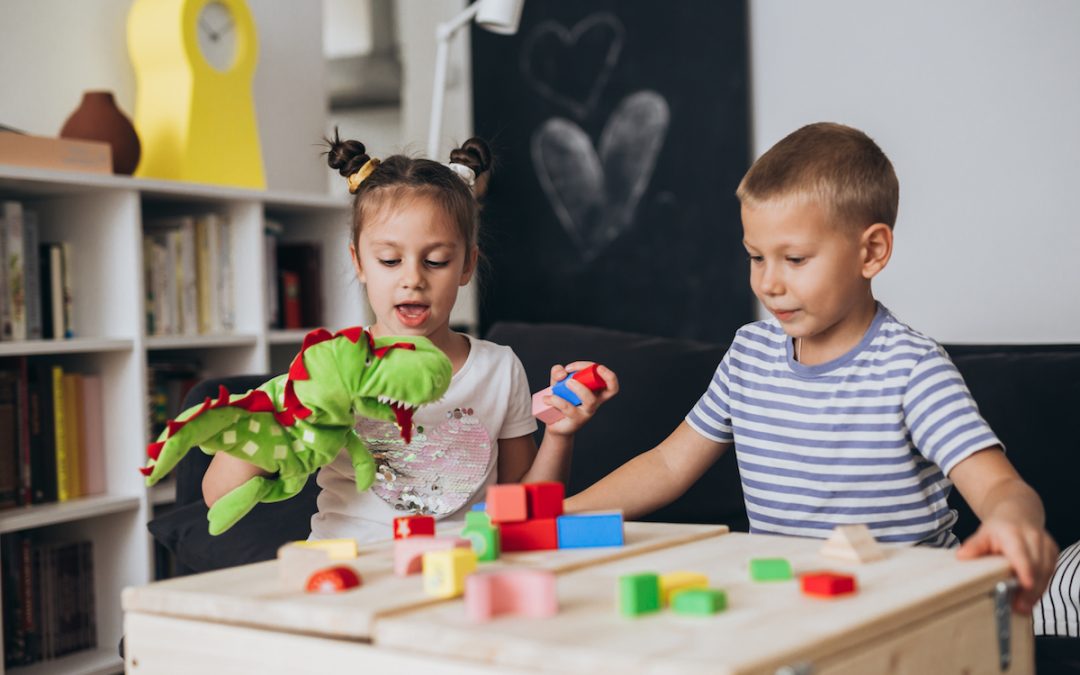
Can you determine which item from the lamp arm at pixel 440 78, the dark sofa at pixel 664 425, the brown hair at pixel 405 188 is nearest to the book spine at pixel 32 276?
the dark sofa at pixel 664 425

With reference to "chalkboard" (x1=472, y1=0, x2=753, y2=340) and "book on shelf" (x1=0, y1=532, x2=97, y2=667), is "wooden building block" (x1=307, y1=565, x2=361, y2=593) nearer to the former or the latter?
"book on shelf" (x1=0, y1=532, x2=97, y2=667)

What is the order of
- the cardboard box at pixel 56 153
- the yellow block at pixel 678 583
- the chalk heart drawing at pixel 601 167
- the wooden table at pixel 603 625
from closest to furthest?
the wooden table at pixel 603 625 → the yellow block at pixel 678 583 → the cardboard box at pixel 56 153 → the chalk heart drawing at pixel 601 167

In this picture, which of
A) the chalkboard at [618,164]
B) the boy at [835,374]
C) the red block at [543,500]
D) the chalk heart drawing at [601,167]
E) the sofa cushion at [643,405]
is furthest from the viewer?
the chalk heart drawing at [601,167]

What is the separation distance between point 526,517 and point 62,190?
1707mm

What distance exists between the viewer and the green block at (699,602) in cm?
72

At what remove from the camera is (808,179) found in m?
1.21

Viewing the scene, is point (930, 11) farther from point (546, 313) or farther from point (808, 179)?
point (808, 179)

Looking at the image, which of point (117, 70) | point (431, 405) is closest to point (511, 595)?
point (431, 405)

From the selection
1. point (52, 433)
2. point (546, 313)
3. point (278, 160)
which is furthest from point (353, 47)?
point (52, 433)

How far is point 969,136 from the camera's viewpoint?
243 cm

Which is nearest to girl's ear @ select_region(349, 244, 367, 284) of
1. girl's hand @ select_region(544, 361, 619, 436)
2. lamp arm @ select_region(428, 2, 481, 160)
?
girl's hand @ select_region(544, 361, 619, 436)

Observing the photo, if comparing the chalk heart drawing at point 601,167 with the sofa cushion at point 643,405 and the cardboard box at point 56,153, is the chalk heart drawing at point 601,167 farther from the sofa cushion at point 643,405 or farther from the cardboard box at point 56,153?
the cardboard box at point 56,153

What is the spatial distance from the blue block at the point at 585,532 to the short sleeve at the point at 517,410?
54 centimetres

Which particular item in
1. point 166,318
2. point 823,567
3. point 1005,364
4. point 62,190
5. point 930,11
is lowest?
point 823,567
